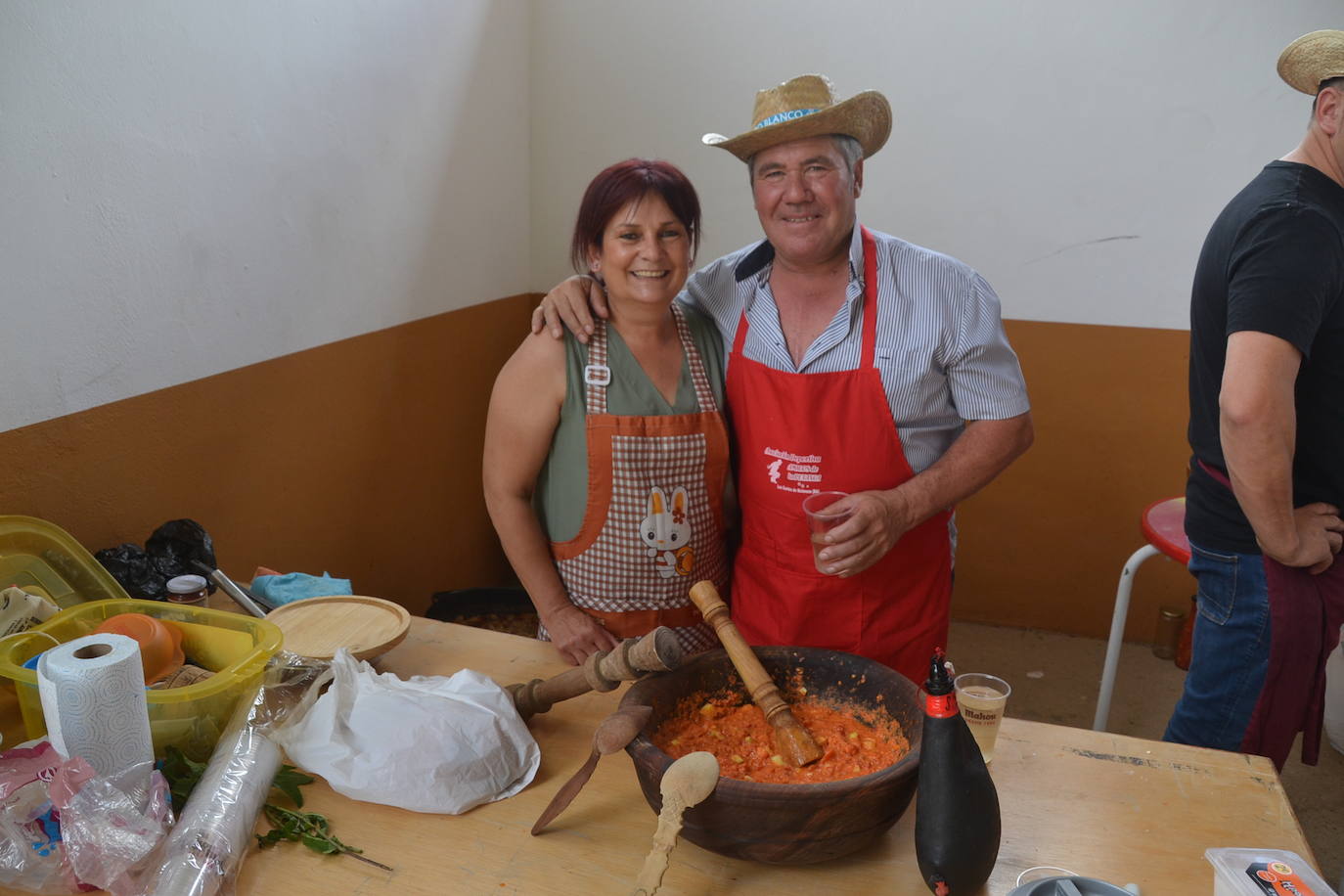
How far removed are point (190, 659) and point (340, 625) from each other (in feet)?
0.88

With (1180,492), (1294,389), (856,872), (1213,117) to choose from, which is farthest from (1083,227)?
(856,872)

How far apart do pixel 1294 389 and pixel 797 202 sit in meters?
1.04

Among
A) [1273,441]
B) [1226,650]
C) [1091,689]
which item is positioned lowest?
[1091,689]

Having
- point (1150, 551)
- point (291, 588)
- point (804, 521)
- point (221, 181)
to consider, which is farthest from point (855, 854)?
point (221, 181)

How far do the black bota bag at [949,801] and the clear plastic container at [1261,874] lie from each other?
1.02 feet

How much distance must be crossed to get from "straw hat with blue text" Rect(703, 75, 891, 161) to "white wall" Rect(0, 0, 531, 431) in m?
1.27

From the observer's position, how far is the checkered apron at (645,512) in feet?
6.78

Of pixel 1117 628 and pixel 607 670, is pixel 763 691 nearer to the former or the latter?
pixel 607 670

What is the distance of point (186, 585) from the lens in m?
2.01

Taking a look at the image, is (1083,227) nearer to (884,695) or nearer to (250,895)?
(884,695)

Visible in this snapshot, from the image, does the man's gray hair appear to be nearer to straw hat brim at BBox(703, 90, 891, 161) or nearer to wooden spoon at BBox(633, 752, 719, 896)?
straw hat brim at BBox(703, 90, 891, 161)

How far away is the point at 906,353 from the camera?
2059 millimetres

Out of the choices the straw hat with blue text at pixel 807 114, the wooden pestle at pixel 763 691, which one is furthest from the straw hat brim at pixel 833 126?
the wooden pestle at pixel 763 691

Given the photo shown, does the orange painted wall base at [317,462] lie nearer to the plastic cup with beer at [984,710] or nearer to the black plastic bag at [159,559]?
the black plastic bag at [159,559]
